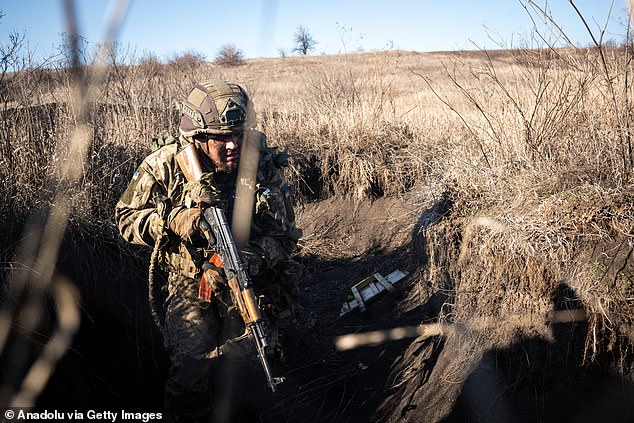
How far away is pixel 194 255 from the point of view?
10.8ft

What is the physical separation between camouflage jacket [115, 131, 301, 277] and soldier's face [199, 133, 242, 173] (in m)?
0.13

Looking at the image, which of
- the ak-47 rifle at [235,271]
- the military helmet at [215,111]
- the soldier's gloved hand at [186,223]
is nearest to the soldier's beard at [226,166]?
the military helmet at [215,111]

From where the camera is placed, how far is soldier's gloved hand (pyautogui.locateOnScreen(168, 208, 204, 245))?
3.02m

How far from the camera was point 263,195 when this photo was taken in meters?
3.51

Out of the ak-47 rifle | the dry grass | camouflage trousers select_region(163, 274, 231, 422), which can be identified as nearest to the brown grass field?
the dry grass

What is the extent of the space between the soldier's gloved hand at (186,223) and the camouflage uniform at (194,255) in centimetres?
7

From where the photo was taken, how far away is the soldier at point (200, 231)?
318 cm

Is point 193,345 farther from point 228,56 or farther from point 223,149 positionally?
point 228,56

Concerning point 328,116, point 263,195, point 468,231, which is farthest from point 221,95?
point 328,116

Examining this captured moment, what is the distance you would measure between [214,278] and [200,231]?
0.31 meters

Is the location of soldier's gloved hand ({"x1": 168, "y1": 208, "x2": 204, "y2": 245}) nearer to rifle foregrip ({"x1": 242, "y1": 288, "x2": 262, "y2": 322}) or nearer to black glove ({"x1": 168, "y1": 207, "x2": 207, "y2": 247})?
black glove ({"x1": 168, "y1": 207, "x2": 207, "y2": 247})

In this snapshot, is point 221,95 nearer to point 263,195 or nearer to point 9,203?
point 263,195

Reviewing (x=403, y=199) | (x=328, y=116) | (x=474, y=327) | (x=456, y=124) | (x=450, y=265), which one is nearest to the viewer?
(x=474, y=327)

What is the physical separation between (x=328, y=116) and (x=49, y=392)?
5.47 m
